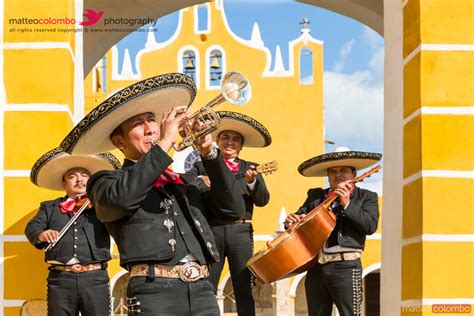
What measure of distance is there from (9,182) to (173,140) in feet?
9.88

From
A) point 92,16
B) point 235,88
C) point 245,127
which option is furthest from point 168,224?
point 92,16

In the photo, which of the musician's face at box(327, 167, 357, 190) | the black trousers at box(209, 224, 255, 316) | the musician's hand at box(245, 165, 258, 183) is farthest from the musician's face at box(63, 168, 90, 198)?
the musician's face at box(327, 167, 357, 190)

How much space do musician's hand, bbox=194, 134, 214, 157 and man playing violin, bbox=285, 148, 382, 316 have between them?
9.60 feet

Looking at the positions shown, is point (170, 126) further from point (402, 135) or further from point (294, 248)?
point (294, 248)

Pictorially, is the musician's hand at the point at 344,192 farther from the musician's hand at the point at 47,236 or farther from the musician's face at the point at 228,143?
the musician's hand at the point at 47,236

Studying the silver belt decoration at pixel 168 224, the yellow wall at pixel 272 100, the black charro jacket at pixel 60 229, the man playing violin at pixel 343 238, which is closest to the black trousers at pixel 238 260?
the man playing violin at pixel 343 238

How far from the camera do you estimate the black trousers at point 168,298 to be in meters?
4.44

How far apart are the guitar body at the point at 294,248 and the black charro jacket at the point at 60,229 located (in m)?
1.09

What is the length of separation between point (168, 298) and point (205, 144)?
2.34ft

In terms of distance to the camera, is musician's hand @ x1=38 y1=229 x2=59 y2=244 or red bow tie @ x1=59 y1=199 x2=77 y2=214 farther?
red bow tie @ x1=59 y1=199 x2=77 y2=214

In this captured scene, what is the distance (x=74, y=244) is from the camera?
715 cm

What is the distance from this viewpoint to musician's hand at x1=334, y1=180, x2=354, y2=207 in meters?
7.60

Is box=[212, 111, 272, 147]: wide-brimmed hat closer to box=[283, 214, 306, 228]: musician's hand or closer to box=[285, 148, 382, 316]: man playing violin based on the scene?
box=[285, 148, 382, 316]: man playing violin

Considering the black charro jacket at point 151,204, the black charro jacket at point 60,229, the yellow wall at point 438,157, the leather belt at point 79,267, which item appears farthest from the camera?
the leather belt at point 79,267
